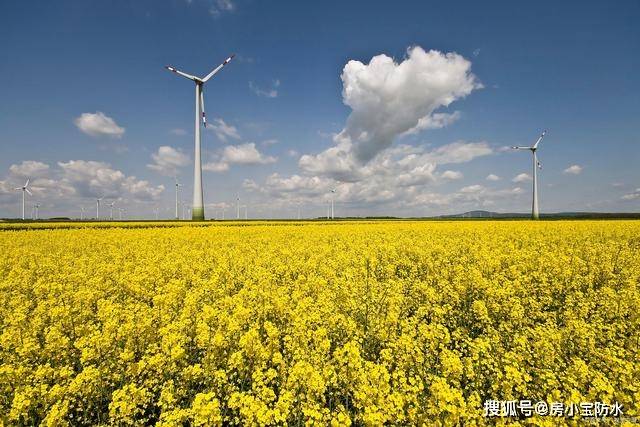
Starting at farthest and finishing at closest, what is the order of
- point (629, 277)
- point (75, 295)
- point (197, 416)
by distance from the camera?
point (629, 277) < point (75, 295) < point (197, 416)

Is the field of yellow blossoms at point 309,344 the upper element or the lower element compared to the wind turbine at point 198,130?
lower

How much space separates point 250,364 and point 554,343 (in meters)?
5.59

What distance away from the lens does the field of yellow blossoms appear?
4.06 meters

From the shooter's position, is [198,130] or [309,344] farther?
[198,130]


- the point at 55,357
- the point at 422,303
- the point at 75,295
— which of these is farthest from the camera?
the point at 422,303

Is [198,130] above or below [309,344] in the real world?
above

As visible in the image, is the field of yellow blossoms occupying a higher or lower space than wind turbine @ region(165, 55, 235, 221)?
lower

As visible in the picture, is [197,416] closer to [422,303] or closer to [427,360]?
[427,360]

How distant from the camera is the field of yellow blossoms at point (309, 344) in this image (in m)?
4.06

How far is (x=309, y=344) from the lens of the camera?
6.23m

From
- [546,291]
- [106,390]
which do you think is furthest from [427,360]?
[546,291]

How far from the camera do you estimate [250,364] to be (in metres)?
5.61

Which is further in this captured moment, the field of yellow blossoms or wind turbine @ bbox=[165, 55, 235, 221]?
wind turbine @ bbox=[165, 55, 235, 221]

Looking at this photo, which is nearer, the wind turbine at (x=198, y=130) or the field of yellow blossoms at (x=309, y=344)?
the field of yellow blossoms at (x=309, y=344)
